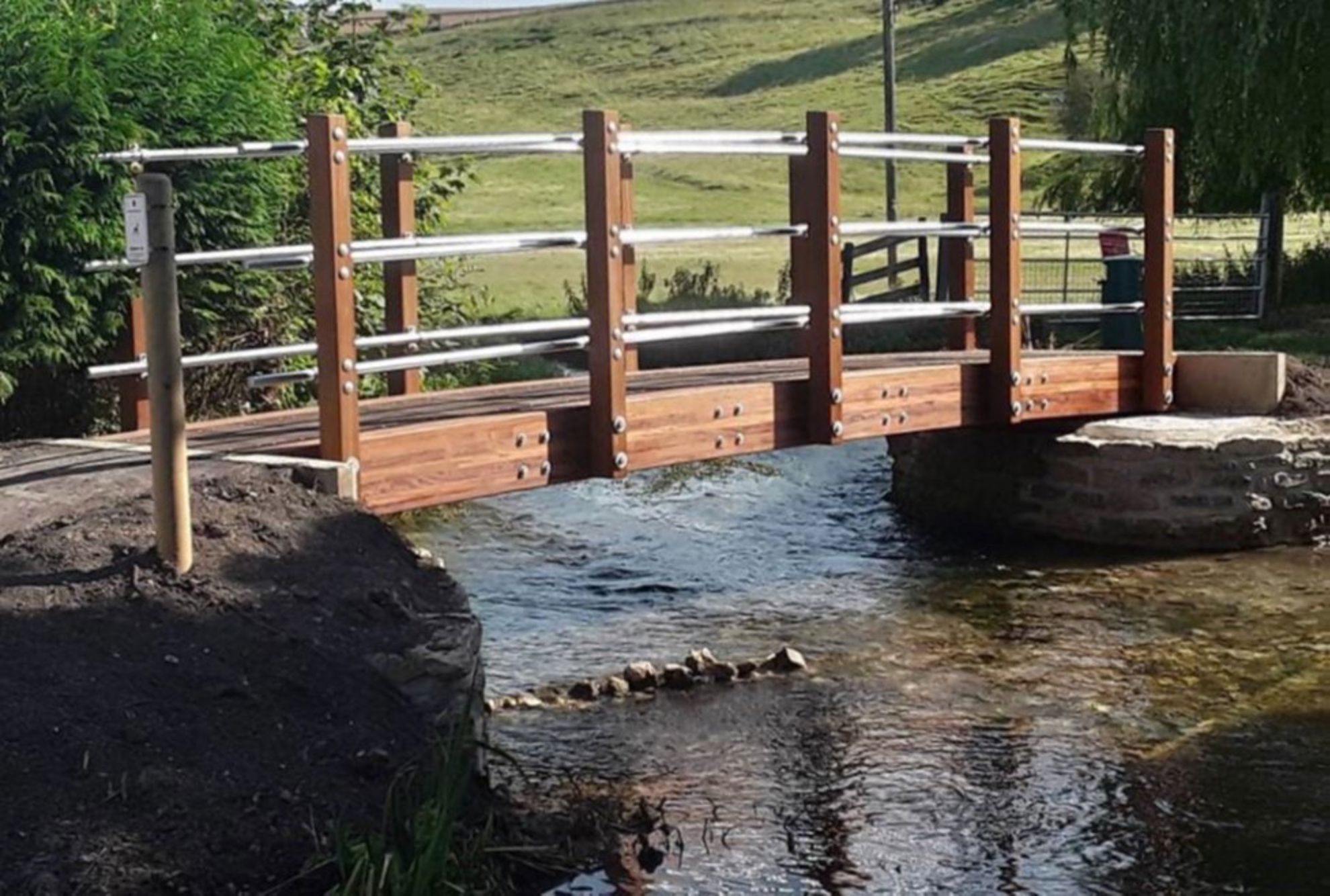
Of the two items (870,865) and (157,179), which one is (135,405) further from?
(870,865)

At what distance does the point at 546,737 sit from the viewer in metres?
7.91

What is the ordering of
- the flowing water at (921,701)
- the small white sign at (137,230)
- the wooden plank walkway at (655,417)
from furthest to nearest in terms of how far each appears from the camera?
the wooden plank walkway at (655,417)
the flowing water at (921,701)
the small white sign at (137,230)

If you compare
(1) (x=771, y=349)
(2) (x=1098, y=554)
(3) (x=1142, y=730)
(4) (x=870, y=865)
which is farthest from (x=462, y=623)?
(1) (x=771, y=349)

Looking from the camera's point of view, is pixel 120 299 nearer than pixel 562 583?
Yes

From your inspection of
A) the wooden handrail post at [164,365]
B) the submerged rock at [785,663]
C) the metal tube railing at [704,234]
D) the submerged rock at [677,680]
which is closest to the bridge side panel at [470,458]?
the metal tube railing at [704,234]

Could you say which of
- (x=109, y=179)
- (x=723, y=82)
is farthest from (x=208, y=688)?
(x=723, y=82)

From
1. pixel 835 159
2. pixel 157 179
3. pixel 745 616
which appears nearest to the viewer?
pixel 157 179

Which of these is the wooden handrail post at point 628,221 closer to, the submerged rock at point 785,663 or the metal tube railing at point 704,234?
the metal tube railing at point 704,234

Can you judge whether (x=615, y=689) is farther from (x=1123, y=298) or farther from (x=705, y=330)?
(x=1123, y=298)

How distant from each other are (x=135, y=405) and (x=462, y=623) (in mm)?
3309

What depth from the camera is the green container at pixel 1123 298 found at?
13.2 metres

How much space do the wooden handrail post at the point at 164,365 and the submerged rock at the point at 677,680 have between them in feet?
10.8

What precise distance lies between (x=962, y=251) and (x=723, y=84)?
80.5m

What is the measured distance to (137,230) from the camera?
577 cm
